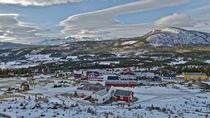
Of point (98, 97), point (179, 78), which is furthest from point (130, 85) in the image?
point (179, 78)

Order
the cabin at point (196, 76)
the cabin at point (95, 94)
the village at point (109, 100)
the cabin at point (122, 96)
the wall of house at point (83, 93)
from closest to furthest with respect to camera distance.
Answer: the village at point (109, 100) < the cabin at point (95, 94) < the cabin at point (122, 96) < the wall of house at point (83, 93) < the cabin at point (196, 76)

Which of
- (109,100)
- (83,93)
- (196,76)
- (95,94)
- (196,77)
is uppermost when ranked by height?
(95,94)

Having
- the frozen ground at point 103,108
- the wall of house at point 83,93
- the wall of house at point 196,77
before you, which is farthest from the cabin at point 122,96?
the wall of house at point 196,77

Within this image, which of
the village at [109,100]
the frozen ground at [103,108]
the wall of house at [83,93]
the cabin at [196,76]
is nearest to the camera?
the frozen ground at [103,108]

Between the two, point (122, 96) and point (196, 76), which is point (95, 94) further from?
point (196, 76)

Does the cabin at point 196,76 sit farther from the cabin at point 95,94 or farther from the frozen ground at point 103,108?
the cabin at point 95,94

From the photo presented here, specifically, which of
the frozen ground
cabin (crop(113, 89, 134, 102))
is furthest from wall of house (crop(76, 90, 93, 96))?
cabin (crop(113, 89, 134, 102))

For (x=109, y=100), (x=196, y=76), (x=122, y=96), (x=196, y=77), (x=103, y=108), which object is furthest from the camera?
(x=196, y=76)

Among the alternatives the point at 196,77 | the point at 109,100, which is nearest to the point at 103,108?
the point at 109,100

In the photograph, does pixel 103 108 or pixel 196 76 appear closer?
pixel 103 108
